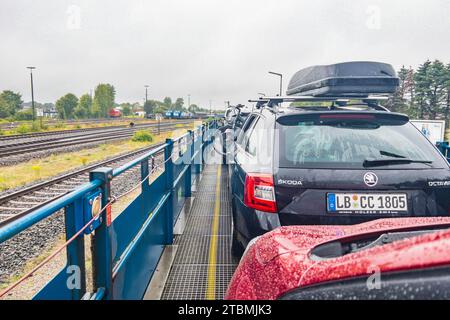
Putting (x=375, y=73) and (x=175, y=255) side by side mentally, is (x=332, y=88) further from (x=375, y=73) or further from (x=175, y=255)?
(x=175, y=255)

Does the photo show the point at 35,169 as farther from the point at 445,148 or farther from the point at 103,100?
the point at 103,100

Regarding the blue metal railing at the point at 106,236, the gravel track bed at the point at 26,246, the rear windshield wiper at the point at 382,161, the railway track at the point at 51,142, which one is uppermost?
the rear windshield wiper at the point at 382,161

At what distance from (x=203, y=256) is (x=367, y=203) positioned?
242cm

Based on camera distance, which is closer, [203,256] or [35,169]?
[203,256]

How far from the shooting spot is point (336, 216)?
106 inches

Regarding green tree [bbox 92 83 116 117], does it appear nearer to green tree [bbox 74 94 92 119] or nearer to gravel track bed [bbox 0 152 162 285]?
green tree [bbox 74 94 92 119]

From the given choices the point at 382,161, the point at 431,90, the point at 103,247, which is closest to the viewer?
the point at 103,247

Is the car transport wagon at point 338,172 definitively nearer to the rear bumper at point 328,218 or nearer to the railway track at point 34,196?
the rear bumper at point 328,218

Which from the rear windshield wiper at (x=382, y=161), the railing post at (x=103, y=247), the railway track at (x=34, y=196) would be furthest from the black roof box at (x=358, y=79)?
the railway track at (x=34, y=196)

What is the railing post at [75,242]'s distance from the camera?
1.80 meters

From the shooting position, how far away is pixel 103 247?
7.30 feet

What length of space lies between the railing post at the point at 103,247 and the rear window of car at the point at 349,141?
4.49 feet

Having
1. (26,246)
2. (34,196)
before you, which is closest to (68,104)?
(34,196)
